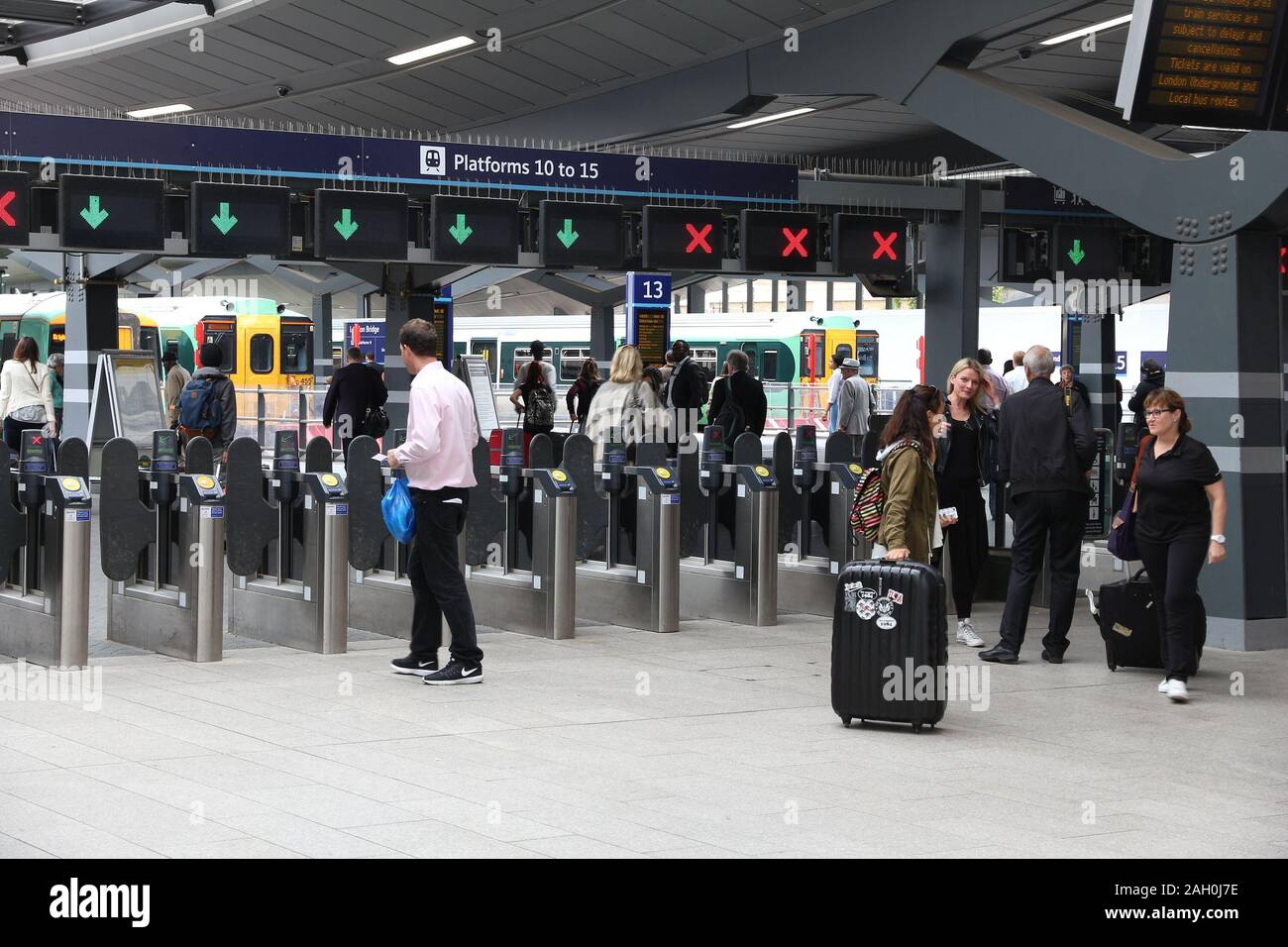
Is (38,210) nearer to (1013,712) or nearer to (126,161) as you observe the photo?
(126,161)

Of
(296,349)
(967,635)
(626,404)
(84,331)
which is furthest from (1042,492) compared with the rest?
(296,349)

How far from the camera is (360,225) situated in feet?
51.6

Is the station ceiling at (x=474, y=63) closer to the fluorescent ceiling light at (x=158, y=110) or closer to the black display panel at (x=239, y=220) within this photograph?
the fluorescent ceiling light at (x=158, y=110)

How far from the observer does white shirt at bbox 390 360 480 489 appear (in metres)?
8.76

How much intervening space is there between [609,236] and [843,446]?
4.95 m

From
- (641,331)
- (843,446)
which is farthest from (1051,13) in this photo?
(641,331)

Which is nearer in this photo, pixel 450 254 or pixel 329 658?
pixel 329 658

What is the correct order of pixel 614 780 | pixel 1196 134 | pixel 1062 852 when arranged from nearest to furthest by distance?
1. pixel 1062 852
2. pixel 614 780
3. pixel 1196 134

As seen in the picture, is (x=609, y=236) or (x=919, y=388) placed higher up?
(x=609, y=236)

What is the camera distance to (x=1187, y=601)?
8.91 meters

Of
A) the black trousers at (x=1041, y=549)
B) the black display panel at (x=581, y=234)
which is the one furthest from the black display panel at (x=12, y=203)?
the black trousers at (x=1041, y=549)

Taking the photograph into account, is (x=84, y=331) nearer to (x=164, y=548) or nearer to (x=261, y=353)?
(x=164, y=548)

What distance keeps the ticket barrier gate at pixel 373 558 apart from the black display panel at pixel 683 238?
6259mm

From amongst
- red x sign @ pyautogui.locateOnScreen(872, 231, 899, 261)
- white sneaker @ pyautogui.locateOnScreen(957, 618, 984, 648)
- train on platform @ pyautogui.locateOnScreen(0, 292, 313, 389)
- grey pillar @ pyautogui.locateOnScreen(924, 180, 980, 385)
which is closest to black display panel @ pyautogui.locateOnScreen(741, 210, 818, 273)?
red x sign @ pyautogui.locateOnScreen(872, 231, 899, 261)
